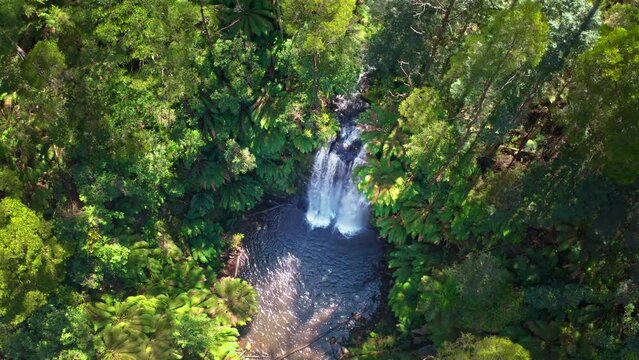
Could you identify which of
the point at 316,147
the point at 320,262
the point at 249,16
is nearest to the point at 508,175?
the point at 316,147

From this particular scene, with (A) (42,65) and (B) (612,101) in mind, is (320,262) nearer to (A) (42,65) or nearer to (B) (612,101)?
(A) (42,65)

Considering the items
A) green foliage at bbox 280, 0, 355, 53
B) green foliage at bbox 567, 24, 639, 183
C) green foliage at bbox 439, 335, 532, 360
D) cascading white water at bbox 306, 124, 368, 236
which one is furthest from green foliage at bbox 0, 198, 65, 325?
green foliage at bbox 567, 24, 639, 183

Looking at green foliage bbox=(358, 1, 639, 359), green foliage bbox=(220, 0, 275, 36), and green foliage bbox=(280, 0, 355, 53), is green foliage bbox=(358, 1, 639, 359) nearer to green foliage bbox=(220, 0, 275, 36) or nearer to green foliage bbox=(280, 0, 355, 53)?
green foliage bbox=(280, 0, 355, 53)

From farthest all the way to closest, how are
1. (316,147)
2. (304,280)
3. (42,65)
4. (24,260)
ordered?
(316,147), (304,280), (42,65), (24,260)

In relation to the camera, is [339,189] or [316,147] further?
[339,189]

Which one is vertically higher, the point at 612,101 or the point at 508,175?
the point at 612,101

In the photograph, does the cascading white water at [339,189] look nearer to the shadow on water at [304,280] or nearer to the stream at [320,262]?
the stream at [320,262]

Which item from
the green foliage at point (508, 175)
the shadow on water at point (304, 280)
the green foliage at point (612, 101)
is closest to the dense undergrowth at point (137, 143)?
the shadow on water at point (304, 280)
